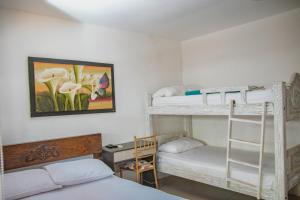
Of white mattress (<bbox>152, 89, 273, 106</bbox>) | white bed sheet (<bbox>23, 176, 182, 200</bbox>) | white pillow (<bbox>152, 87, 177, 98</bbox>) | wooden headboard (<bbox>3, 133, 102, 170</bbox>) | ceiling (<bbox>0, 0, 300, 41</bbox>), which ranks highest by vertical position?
ceiling (<bbox>0, 0, 300, 41</bbox>)

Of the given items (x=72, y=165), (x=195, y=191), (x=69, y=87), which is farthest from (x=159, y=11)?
(x=195, y=191)

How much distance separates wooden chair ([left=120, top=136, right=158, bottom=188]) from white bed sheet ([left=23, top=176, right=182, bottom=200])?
0.67m

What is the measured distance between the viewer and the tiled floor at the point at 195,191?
3422 millimetres

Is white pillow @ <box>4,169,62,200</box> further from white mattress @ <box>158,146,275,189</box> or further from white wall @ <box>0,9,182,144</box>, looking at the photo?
white mattress @ <box>158,146,275,189</box>

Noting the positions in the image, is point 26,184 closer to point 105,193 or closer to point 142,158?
point 105,193

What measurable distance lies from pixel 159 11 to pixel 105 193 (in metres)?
2.28

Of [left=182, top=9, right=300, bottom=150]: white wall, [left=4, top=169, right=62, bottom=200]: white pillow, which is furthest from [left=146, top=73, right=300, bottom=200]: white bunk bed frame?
[left=4, top=169, right=62, bottom=200]: white pillow

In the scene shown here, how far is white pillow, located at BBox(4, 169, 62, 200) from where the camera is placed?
2.31 meters

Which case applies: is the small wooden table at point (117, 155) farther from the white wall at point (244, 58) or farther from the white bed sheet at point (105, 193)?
the white wall at point (244, 58)

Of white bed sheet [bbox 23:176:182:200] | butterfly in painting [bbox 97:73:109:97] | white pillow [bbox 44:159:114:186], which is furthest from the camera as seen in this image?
butterfly in painting [bbox 97:73:109:97]

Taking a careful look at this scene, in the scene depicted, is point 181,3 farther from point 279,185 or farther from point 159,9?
point 279,185

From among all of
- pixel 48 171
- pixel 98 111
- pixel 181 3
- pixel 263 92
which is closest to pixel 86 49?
pixel 98 111

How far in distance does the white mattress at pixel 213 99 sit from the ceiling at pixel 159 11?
3.70 feet

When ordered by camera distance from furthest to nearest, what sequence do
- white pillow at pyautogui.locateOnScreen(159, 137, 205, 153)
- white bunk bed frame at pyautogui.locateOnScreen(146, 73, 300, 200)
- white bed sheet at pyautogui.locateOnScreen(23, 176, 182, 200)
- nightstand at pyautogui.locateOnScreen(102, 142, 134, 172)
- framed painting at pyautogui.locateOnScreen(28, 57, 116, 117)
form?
white pillow at pyautogui.locateOnScreen(159, 137, 205, 153)
nightstand at pyautogui.locateOnScreen(102, 142, 134, 172)
framed painting at pyautogui.locateOnScreen(28, 57, 116, 117)
white bunk bed frame at pyautogui.locateOnScreen(146, 73, 300, 200)
white bed sheet at pyautogui.locateOnScreen(23, 176, 182, 200)
